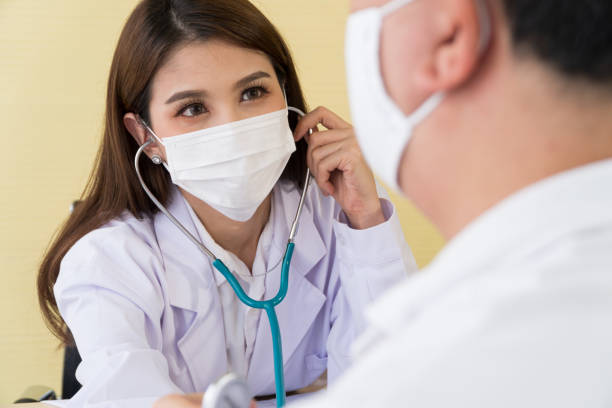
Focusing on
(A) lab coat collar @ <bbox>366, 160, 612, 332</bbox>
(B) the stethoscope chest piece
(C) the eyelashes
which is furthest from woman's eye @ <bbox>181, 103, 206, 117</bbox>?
(A) lab coat collar @ <bbox>366, 160, 612, 332</bbox>

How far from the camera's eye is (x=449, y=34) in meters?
0.52

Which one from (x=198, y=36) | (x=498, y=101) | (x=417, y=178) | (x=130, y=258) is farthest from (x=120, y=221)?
(x=498, y=101)

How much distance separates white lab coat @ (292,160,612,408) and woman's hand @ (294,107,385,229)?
849mm

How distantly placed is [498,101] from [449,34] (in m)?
0.07

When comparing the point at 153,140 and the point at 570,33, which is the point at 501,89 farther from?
the point at 153,140

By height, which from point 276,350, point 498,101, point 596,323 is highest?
point 498,101

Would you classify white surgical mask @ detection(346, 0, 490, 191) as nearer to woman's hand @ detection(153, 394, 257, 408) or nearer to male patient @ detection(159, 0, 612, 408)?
male patient @ detection(159, 0, 612, 408)

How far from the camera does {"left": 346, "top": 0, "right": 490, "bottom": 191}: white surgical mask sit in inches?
23.1

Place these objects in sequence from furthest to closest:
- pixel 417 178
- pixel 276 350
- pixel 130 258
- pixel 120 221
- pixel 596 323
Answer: pixel 120 221 → pixel 130 258 → pixel 276 350 → pixel 417 178 → pixel 596 323

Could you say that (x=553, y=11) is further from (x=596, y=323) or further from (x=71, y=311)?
(x=71, y=311)

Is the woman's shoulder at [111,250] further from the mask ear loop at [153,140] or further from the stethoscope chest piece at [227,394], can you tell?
the stethoscope chest piece at [227,394]

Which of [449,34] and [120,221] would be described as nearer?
[449,34]

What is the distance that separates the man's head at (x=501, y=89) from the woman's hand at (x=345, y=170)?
2.47ft

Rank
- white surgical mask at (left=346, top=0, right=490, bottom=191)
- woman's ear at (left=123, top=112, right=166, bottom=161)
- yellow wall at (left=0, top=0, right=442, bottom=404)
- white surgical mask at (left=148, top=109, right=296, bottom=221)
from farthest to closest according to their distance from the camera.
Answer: yellow wall at (left=0, top=0, right=442, bottom=404), woman's ear at (left=123, top=112, right=166, bottom=161), white surgical mask at (left=148, top=109, right=296, bottom=221), white surgical mask at (left=346, top=0, right=490, bottom=191)
